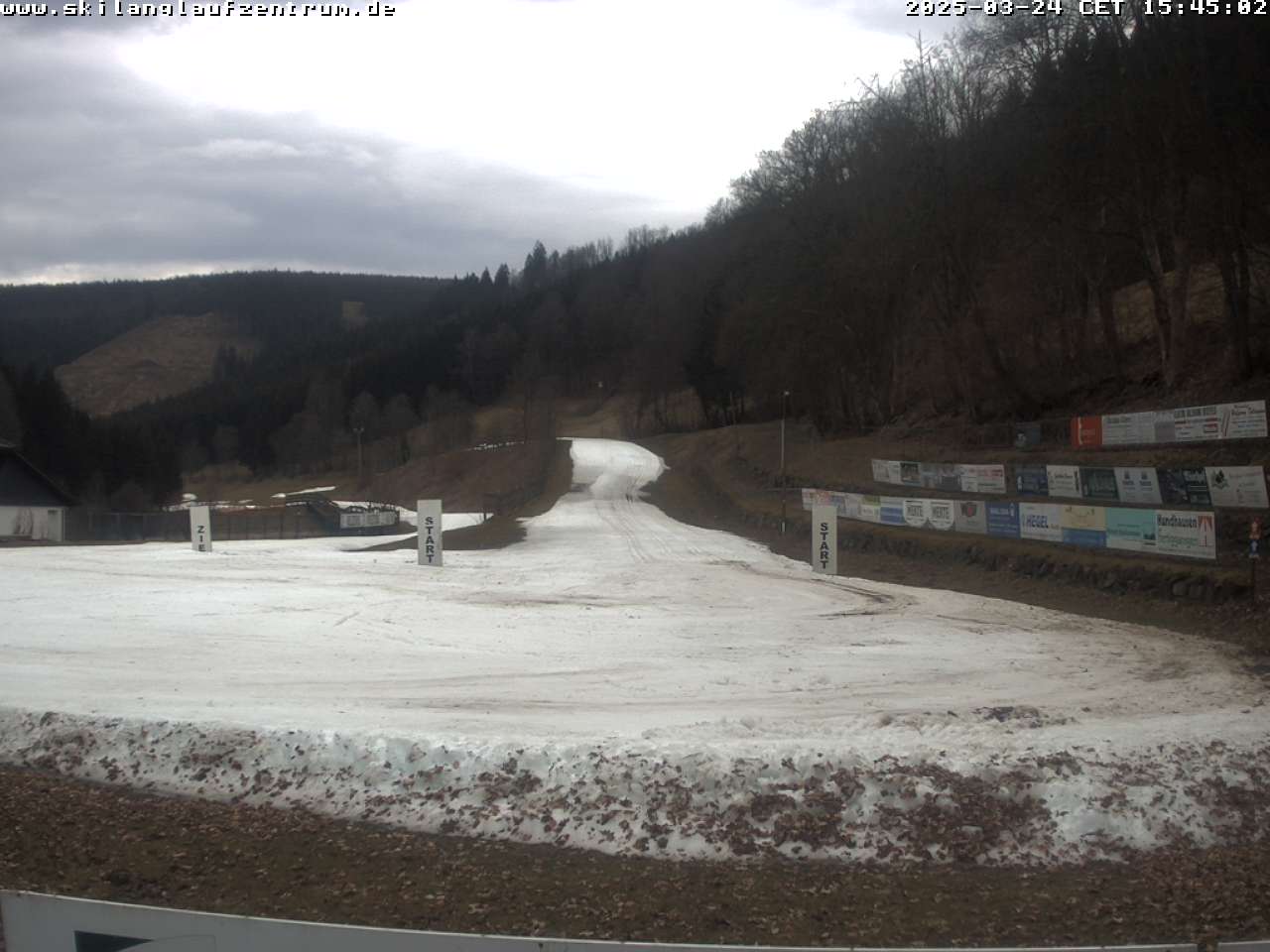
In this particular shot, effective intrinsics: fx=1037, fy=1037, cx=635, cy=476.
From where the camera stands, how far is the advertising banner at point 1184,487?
2480 centimetres

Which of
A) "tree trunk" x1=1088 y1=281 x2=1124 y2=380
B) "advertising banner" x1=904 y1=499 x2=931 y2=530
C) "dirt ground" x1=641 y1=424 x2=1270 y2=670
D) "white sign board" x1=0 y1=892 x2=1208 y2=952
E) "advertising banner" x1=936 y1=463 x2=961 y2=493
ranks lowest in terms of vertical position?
"dirt ground" x1=641 y1=424 x2=1270 y2=670

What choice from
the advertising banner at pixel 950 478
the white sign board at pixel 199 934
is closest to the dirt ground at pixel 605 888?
the white sign board at pixel 199 934

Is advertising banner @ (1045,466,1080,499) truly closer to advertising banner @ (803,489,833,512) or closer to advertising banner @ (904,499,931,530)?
advertising banner @ (904,499,931,530)

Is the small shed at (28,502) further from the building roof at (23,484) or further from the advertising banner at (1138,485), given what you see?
the advertising banner at (1138,485)

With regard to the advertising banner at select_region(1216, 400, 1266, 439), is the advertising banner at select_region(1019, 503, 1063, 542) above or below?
below

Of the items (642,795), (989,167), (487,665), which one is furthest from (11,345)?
(642,795)

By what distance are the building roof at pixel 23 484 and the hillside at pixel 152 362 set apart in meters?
59.2

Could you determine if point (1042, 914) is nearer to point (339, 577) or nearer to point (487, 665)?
point (487, 665)

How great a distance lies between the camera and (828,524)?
94.9 feet

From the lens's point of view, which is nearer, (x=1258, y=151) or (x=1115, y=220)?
(x=1258, y=151)

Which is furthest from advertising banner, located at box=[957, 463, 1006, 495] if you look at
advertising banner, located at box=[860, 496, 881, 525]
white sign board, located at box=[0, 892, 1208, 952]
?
white sign board, located at box=[0, 892, 1208, 952]

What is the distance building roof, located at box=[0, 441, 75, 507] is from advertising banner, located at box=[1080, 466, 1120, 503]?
5460 cm

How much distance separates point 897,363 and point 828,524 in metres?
35.4

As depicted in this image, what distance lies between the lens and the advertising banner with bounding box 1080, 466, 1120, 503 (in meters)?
27.3
